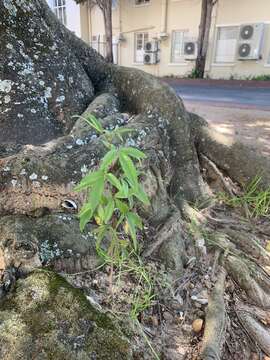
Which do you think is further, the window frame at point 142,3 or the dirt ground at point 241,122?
the window frame at point 142,3

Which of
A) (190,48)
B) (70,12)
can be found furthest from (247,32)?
(70,12)

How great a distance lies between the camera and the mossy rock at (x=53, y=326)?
1.13 metres

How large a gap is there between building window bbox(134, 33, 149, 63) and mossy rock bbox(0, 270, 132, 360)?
19.5 m

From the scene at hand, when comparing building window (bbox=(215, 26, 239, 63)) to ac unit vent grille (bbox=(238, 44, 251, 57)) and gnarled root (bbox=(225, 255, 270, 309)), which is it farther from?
gnarled root (bbox=(225, 255, 270, 309))

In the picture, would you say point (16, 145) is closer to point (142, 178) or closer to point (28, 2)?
point (142, 178)

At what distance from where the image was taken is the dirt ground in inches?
208

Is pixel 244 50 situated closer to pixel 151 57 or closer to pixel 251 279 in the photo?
pixel 151 57

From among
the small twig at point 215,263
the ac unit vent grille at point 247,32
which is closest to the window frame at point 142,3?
the ac unit vent grille at point 247,32

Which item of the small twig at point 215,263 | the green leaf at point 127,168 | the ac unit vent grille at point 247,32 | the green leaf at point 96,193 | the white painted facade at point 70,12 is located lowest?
the small twig at point 215,263

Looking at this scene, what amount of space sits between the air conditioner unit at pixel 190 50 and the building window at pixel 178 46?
57 centimetres

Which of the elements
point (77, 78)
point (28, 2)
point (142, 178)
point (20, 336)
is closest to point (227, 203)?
point (142, 178)

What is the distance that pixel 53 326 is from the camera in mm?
1204

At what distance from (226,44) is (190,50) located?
183 cm

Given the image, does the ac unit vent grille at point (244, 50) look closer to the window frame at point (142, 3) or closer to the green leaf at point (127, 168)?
the window frame at point (142, 3)
